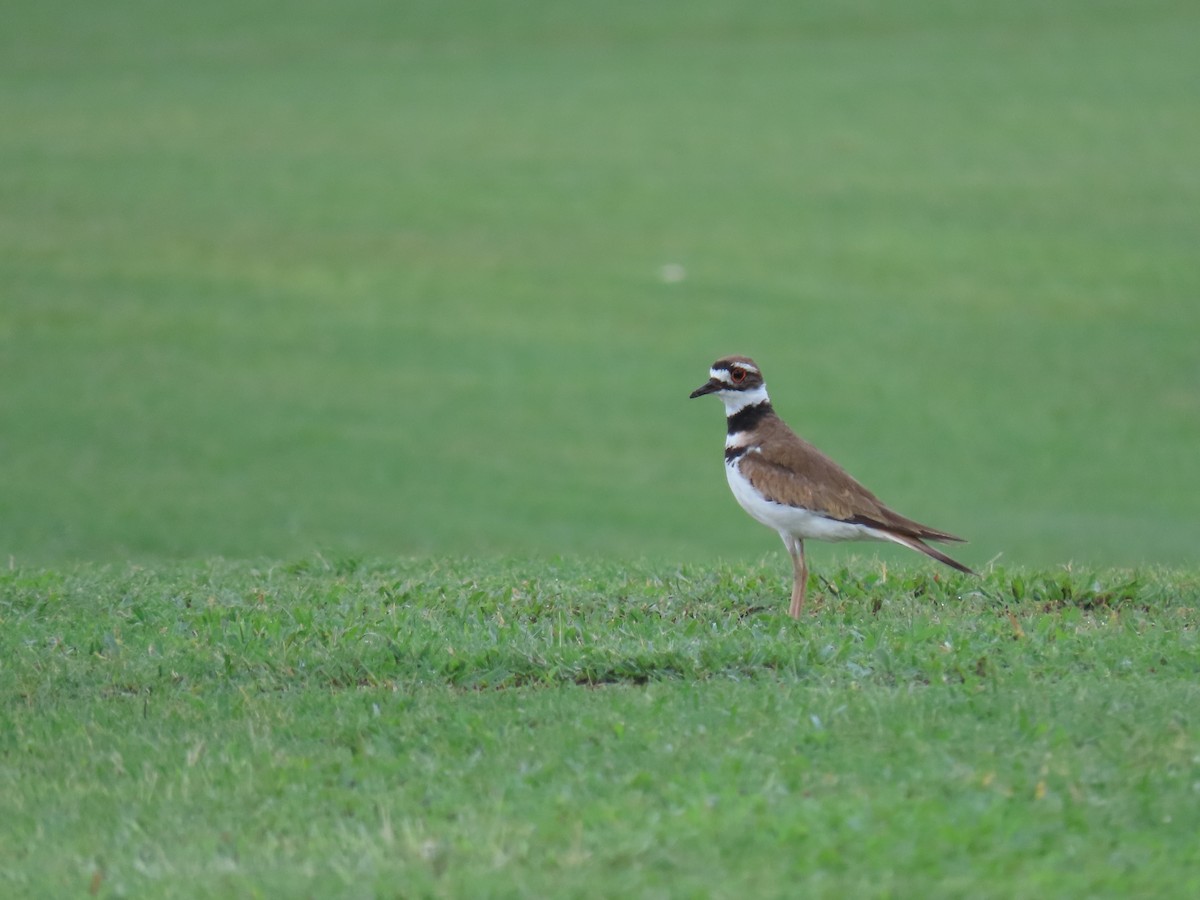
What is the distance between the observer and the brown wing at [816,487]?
31.3 feet

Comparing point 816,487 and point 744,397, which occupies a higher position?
point 744,397

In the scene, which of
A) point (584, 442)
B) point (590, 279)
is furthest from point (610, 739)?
point (590, 279)

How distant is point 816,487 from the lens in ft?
31.6

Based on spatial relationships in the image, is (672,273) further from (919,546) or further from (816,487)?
(919,546)

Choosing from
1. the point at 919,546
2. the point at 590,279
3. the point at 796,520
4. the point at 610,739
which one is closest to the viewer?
the point at 610,739

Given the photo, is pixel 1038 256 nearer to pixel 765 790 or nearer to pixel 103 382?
pixel 103 382

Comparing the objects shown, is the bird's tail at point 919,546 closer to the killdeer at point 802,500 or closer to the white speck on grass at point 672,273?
the killdeer at point 802,500

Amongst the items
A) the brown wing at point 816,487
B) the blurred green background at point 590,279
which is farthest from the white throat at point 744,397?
the blurred green background at point 590,279

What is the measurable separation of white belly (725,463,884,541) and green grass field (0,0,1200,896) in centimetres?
51

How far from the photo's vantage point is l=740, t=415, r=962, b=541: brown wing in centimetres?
955

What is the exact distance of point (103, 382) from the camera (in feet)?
90.4

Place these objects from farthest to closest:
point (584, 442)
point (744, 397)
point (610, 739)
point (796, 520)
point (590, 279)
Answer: point (590, 279), point (584, 442), point (744, 397), point (796, 520), point (610, 739)

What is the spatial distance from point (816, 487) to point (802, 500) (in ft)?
0.35

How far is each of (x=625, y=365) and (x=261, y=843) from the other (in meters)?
22.4
